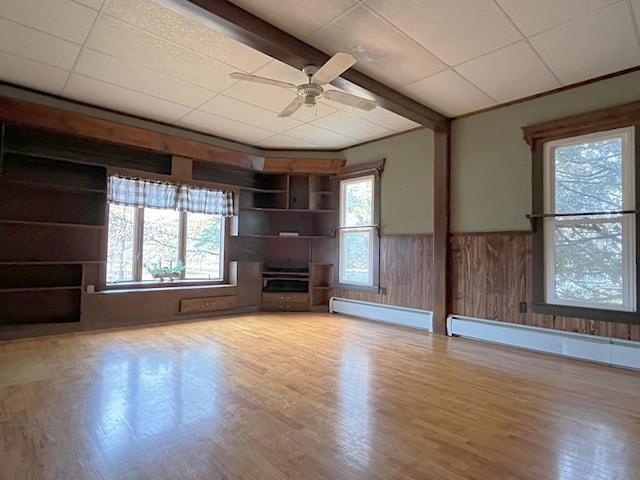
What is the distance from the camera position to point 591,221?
11.6 ft

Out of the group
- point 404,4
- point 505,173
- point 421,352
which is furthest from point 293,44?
point 421,352

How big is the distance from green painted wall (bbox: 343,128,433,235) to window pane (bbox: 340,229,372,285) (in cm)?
40

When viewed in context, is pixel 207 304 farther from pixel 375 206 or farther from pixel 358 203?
pixel 375 206

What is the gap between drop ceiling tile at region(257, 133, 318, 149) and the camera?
18.3 feet

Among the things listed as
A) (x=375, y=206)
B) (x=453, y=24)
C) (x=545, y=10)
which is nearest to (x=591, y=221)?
(x=545, y=10)

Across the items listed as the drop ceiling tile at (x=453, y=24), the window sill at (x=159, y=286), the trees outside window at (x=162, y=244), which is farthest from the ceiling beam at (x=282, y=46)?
the window sill at (x=159, y=286)

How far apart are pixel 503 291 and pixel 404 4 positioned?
3.12 m

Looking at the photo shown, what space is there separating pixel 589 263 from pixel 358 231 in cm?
302

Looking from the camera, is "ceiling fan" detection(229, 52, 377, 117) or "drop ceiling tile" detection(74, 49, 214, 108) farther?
"drop ceiling tile" detection(74, 49, 214, 108)

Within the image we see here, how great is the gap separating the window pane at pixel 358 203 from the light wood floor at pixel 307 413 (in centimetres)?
234

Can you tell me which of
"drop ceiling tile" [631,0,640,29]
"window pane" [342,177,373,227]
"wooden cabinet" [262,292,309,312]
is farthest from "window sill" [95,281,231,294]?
"drop ceiling tile" [631,0,640,29]

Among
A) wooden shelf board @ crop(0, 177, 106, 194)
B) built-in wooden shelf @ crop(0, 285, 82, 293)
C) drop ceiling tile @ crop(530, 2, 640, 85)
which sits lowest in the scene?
built-in wooden shelf @ crop(0, 285, 82, 293)

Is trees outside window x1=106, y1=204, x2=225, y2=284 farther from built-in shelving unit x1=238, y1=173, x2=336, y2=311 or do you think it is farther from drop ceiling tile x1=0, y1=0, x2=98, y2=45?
drop ceiling tile x1=0, y1=0, x2=98, y2=45

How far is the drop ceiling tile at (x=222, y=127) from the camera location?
A: 4.77 meters
